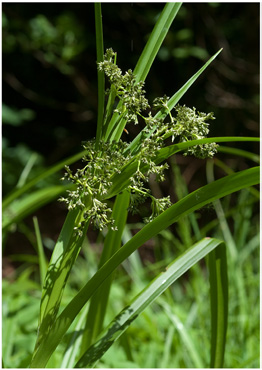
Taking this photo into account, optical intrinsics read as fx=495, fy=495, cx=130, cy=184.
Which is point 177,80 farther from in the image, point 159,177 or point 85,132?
point 159,177

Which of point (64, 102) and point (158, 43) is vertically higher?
point (64, 102)

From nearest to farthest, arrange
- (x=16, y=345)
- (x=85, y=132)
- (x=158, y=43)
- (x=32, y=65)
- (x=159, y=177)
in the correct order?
(x=159, y=177)
(x=158, y=43)
(x=16, y=345)
(x=32, y=65)
(x=85, y=132)

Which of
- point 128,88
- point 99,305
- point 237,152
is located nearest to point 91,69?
Result: point 237,152

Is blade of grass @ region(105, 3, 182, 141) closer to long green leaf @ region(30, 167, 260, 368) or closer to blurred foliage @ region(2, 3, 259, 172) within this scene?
long green leaf @ region(30, 167, 260, 368)

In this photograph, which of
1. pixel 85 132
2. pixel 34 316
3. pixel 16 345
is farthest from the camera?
pixel 85 132

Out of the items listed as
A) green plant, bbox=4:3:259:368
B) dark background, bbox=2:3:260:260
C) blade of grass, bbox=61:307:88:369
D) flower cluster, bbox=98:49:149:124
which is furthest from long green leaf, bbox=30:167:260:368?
dark background, bbox=2:3:260:260

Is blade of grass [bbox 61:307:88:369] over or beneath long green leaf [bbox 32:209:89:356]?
beneath

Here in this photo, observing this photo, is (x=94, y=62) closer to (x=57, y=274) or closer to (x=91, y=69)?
(x=91, y=69)

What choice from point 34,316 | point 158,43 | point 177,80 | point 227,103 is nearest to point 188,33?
point 177,80
